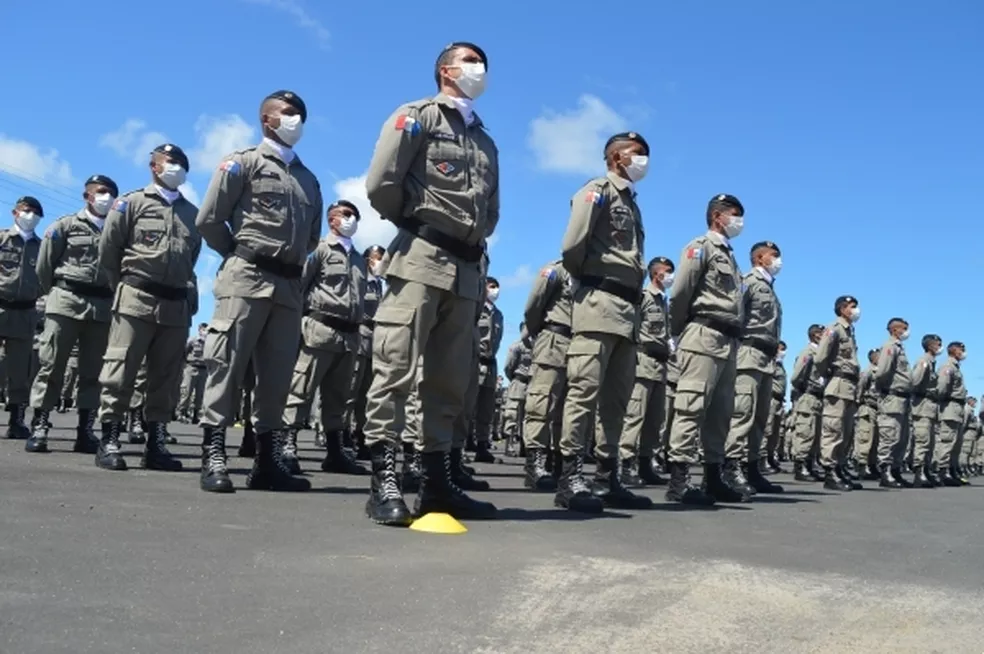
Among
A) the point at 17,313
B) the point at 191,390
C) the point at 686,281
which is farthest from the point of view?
the point at 191,390

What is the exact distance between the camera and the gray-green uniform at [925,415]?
15148 mm

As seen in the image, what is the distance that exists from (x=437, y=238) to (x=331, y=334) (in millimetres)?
4121

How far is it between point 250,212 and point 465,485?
116 inches

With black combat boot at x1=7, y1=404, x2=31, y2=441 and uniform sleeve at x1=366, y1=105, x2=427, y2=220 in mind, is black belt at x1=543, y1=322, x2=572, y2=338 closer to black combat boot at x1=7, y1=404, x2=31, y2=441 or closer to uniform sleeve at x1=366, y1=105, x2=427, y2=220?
uniform sleeve at x1=366, y1=105, x2=427, y2=220

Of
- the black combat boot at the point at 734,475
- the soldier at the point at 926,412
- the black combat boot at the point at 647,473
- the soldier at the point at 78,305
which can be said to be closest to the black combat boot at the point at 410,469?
the black combat boot at the point at 734,475

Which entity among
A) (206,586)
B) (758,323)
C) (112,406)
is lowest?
(206,586)

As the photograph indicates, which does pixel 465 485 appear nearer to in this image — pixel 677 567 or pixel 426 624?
pixel 677 567

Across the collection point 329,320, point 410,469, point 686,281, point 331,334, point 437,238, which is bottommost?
point 410,469

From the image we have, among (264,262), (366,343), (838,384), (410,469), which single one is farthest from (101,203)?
(838,384)

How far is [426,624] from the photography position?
2797 mm

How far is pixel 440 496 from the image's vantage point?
5.09m

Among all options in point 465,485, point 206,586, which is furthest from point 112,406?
point 206,586

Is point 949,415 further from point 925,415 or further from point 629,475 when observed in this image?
point 629,475

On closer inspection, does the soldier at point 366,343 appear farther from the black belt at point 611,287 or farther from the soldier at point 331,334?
the black belt at point 611,287
